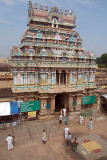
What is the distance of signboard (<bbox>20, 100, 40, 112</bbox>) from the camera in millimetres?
16156

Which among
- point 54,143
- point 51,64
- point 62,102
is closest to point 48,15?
point 51,64

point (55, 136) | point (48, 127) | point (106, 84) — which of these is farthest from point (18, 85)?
point (106, 84)

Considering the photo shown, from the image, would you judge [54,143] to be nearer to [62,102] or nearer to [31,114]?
[31,114]

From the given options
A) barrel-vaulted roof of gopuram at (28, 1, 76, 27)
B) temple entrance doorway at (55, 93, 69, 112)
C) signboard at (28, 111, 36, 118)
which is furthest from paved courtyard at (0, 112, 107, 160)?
barrel-vaulted roof of gopuram at (28, 1, 76, 27)

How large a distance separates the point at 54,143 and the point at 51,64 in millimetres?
9594

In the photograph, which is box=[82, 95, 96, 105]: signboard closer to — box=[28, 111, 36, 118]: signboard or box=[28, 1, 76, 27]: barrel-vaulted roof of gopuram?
box=[28, 111, 36, 118]: signboard

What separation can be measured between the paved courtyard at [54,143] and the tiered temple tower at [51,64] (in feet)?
10.6

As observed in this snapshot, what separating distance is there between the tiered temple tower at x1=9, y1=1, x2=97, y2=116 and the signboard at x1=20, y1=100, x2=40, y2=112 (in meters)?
0.69

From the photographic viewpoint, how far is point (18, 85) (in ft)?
55.4

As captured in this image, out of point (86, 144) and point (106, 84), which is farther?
point (106, 84)

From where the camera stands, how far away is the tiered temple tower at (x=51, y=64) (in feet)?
55.8

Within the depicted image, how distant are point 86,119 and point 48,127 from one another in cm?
575

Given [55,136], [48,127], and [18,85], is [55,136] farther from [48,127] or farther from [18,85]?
[18,85]

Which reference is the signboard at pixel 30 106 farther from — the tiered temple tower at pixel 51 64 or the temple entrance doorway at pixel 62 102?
the temple entrance doorway at pixel 62 102
